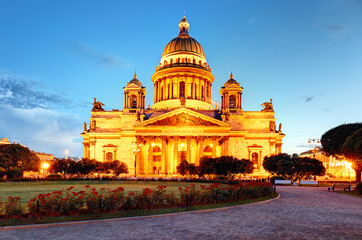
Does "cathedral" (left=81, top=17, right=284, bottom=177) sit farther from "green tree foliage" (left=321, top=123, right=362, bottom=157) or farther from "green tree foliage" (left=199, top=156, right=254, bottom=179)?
"green tree foliage" (left=321, top=123, right=362, bottom=157)

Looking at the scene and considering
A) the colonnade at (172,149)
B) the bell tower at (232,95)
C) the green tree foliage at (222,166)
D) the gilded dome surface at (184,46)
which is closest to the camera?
the green tree foliage at (222,166)

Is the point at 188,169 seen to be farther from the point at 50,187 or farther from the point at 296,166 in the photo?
the point at 50,187

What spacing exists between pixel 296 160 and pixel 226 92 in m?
25.2

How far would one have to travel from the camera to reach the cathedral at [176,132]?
200ft

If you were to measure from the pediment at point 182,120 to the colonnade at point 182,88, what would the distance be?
1607cm

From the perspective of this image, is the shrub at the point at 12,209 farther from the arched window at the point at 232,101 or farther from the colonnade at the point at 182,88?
the colonnade at the point at 182,88

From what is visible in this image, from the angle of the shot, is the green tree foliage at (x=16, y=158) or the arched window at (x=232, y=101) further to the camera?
the arched window at (x=232, y=101)

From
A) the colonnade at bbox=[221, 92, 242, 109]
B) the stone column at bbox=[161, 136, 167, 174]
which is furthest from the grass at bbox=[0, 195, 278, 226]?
the colonnade at bbox=[221, 92, 242, 109]

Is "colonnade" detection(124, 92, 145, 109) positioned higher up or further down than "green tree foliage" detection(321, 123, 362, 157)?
higher up

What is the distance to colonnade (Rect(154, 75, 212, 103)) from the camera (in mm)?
78000

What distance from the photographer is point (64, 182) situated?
40.8 metres

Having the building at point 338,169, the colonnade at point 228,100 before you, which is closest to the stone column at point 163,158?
the colonnade at point 228,100

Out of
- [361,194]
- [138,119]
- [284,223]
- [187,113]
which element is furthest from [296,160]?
[284,223]

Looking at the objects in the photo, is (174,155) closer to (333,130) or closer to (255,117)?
(255,117)
